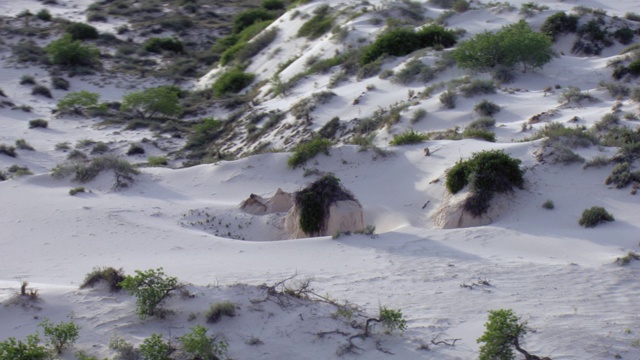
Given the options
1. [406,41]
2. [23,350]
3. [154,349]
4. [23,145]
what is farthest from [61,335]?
[406,41]

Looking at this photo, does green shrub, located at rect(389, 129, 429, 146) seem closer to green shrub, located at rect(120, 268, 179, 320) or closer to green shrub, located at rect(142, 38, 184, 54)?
green shrub, located at rect(120, 268, 179, 320)

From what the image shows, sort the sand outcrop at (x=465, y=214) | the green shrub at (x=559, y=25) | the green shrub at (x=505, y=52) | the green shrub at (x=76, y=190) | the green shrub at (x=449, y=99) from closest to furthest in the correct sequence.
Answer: the sand outcrop at (x=465, y=214)
the green shrub at (x=76, y=190)
the green shrub at (x=449, y=99)
the green shrub at (x=505, y=52)
the green shrub at (x=559, y=25)

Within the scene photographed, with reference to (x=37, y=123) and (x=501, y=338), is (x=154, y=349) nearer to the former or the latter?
(x=501, y=338)

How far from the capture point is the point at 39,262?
13492mm

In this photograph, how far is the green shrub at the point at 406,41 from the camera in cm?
2836

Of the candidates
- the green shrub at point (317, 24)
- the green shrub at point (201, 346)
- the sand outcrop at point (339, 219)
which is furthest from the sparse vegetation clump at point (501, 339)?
the green shrub at point (317, 24)

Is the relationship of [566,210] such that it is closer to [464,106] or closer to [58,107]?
[464,106]

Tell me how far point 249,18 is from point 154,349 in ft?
123

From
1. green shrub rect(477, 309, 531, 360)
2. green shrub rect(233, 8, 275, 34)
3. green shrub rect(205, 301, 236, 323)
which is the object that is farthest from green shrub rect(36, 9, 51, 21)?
green shrub rect(477, 309, 531, 360)

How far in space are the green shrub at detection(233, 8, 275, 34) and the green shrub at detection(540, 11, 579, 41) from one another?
1849 cm

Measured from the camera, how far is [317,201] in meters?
15.1

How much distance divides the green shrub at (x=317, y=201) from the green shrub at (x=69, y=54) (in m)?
24.7

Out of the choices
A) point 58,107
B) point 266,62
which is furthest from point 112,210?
point 266,62

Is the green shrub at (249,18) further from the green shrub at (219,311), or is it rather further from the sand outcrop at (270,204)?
the green shrub at (219,311)
